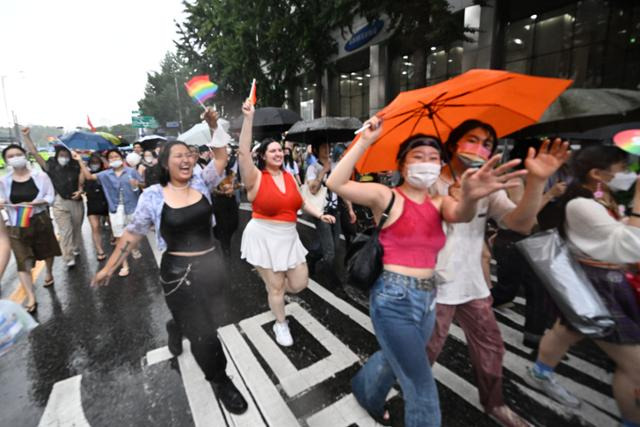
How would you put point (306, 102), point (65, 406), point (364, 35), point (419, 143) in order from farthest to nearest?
point (306, 102)
point (364, 35)
point (65, 406)
point (419, 143)

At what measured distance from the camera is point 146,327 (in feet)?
12.9

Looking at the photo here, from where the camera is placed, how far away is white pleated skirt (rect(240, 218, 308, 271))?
3.30m

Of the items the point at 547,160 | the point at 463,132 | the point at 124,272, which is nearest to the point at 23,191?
the point at 124,272

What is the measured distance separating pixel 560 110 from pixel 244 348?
424 centimetres

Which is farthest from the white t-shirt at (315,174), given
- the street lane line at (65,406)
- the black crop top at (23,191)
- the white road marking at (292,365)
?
the black crop top at (23,191)

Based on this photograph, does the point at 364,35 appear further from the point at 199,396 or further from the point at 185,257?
the point at 199,396

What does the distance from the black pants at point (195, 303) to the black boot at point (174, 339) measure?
30.1 inches

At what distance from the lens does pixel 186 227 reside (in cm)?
257

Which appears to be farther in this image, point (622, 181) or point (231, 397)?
point (231, 397)

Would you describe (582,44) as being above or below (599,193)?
above

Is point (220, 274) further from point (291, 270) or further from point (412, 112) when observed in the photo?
point (412, 112)

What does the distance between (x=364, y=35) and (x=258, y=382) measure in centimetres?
1876

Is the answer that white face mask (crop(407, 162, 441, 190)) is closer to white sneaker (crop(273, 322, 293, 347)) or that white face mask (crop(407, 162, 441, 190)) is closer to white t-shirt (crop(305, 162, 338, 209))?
white sneaker (crop(273, 322, 293, 347))

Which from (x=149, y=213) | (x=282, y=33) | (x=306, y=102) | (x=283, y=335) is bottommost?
(x=283, y=335)
